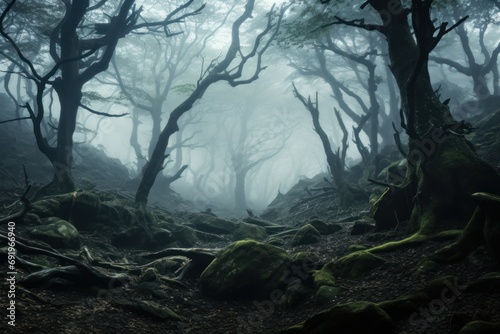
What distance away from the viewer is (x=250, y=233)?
11.2 meters

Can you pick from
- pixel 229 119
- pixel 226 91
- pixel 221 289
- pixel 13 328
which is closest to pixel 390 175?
pixel 221 289

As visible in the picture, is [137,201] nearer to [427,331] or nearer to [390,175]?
[390,175]

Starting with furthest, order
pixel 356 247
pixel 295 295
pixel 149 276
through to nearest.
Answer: pixel 356 247
pixel 149 276
pixel 295 295

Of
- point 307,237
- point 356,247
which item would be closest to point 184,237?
point 307,237

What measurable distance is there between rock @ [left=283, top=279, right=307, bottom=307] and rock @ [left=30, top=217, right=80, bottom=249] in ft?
17.3

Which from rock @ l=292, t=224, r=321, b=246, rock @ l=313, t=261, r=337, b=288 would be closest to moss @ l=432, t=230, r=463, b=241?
rock @ l=313, t=261, r=337, b=288

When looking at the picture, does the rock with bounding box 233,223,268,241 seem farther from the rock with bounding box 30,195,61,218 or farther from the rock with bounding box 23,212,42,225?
the rock with bounding box 23,212,42,225

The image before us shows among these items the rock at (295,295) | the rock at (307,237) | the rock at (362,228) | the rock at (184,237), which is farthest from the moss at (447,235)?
the rock at (184,237)

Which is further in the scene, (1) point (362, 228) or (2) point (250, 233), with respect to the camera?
(2) point (250, 233)

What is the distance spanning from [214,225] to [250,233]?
2.52 meters

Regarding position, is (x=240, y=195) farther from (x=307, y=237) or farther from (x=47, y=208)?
(x=47, y=208)

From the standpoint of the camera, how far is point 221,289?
19.9ft

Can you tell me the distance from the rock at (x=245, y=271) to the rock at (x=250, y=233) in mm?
4366

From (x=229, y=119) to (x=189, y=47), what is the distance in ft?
53.3
